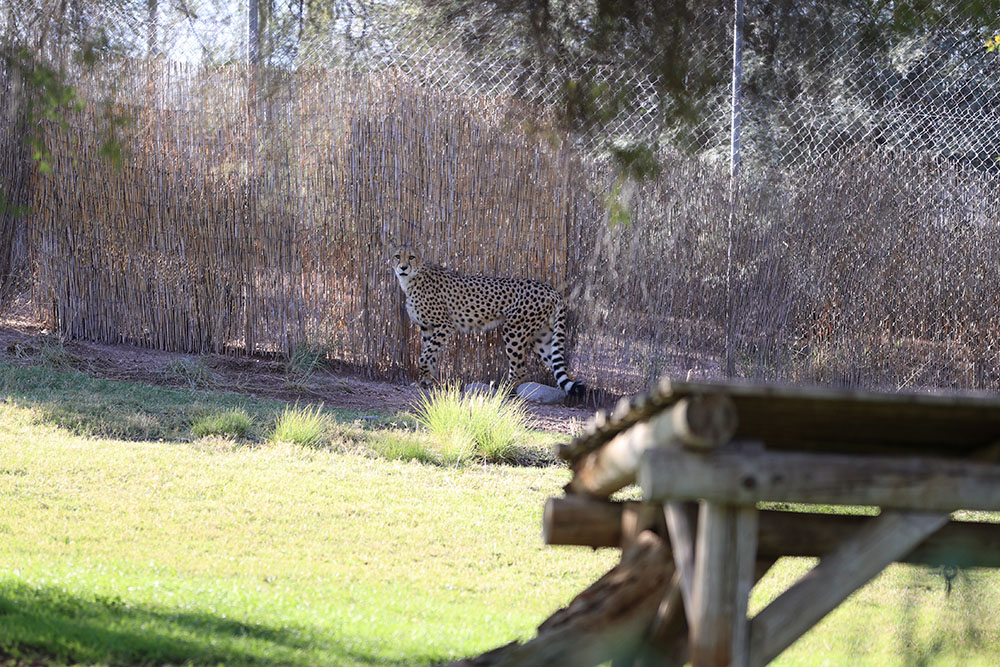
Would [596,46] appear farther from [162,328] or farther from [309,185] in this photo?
[162,328]

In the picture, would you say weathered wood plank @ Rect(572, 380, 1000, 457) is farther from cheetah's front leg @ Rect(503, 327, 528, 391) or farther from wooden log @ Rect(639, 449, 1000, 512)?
cheetah's front leg @ Rect(503, 327, 528, 391)

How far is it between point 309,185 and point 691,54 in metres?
5.96

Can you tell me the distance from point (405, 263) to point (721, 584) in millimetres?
7160

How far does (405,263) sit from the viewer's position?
9.11 metres

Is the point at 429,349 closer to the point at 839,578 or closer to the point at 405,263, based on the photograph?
the point at 405,263

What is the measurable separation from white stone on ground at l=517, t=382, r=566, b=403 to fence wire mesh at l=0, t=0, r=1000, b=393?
338 mm

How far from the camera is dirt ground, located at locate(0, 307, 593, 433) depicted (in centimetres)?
850

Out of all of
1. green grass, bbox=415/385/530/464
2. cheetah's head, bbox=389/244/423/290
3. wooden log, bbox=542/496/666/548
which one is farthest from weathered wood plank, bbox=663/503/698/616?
cheetah's head, bbox=389/244/423/290

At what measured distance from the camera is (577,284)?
939 cm

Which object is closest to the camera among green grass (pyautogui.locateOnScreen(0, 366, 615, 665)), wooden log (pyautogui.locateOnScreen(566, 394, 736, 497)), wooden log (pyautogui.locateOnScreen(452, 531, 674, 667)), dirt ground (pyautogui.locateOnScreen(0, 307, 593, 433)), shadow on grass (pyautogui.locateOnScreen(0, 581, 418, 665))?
wooden log (pyautogui.locateOnScreen(566, 394, 736, 497))

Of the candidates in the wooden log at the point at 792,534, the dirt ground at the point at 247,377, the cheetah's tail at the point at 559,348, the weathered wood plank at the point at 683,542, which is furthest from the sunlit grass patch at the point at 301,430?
the weathered wood plank at the point at 683,542

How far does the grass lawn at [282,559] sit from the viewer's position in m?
3.60

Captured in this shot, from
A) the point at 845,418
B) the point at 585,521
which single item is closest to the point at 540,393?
the point at 585,521

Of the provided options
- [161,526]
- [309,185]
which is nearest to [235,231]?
[309,185]
